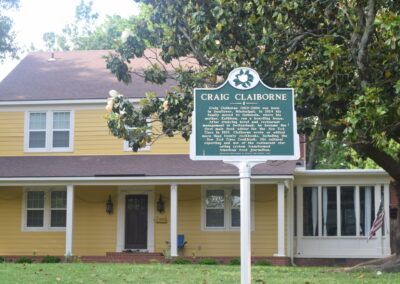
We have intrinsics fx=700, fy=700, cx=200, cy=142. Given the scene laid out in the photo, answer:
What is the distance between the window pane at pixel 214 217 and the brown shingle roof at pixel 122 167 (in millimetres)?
1748

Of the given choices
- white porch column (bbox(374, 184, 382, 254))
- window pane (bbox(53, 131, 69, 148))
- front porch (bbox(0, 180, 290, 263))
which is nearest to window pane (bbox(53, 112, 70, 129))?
window pane (bbox(53, 131, 69, 148))

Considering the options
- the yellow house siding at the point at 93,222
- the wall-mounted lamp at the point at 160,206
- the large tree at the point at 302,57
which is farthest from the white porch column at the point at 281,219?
the yellow house siding at the point at 93,222

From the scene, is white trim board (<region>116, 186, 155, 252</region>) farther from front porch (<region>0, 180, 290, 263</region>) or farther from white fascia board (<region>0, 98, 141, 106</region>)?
white fascia board (<region>0, 98, 141, 106</region>)

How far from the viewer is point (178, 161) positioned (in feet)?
78.3

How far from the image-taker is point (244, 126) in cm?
960

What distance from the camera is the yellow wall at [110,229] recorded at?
23.6 metres

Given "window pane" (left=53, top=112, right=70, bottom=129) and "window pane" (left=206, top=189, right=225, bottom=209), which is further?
"window pane" (left=53, top=112, right=70, bottom=129)

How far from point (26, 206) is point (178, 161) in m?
5.81

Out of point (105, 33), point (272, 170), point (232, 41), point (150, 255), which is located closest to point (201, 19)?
point (232, 41)

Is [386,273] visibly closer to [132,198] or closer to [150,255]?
[150,255]

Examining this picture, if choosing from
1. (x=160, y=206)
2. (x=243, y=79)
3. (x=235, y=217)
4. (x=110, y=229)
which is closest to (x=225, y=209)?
(x=235, y=217)

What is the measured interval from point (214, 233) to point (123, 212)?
3.28 m

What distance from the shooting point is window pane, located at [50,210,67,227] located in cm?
2478

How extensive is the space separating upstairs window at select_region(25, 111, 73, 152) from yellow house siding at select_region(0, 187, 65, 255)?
175 centimetres
